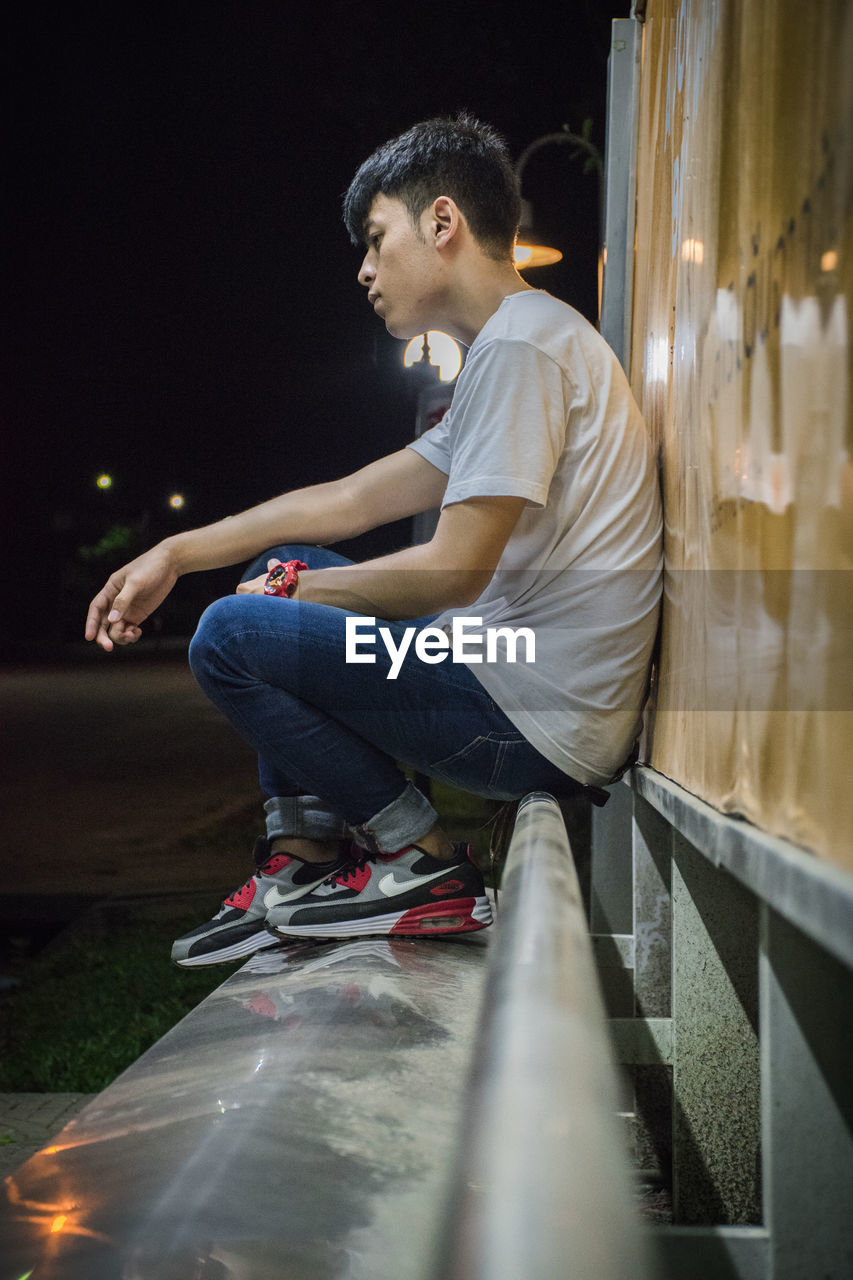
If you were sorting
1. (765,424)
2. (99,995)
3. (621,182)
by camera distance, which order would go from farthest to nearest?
(99,995) → (621,182) → (765,424)

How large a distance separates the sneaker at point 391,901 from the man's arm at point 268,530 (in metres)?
0.75

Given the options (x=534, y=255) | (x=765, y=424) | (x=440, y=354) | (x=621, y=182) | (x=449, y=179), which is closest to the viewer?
(x=765, y=424)

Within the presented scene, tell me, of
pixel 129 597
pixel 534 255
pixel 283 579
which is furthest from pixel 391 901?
pixel 534 255

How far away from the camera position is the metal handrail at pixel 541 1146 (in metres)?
0.48

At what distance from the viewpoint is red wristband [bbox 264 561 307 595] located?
94.1 inches

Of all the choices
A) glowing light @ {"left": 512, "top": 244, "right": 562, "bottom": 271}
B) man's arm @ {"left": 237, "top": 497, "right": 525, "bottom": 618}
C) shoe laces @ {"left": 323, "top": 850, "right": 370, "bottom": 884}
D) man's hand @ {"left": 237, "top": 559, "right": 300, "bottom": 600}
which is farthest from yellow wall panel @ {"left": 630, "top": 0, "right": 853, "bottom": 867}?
glowing light @ {"left": 512, "top": 244, "right": 562, "bottom": 271}

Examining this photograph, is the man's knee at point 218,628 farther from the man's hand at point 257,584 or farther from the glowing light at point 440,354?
the glowing light at point 440,354

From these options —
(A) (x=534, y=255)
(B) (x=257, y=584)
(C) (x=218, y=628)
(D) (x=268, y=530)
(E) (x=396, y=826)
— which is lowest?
(E) (x=396, y=826)

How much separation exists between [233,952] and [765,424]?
1.77 m

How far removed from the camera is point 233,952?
241cm

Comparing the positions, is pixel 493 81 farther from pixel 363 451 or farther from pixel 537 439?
pixel 363 451

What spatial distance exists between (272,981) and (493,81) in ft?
29.2

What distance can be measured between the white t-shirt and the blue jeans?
0.23ft

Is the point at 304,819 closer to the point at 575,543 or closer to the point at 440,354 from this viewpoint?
the point at 575,543
